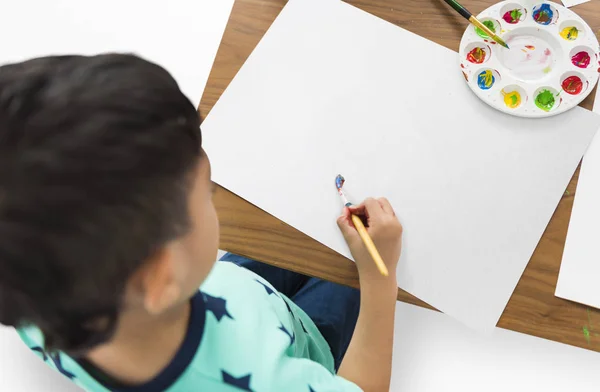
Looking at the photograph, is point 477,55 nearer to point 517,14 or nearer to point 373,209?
point 517,14

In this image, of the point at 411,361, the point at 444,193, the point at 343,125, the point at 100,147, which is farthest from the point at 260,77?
the point at 411,361

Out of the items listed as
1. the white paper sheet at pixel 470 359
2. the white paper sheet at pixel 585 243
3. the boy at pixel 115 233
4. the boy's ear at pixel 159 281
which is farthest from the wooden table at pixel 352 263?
the white paper sheet at pixel 470 359

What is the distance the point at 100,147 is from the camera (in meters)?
0.32

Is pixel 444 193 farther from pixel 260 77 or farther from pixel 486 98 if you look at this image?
pixel 260 77

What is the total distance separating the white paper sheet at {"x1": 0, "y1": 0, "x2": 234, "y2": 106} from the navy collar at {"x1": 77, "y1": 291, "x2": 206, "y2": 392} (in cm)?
67

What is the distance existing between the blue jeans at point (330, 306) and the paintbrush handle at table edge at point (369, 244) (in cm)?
20

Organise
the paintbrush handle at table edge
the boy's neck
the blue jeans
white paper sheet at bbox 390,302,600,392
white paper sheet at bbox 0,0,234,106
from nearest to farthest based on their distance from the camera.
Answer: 1. the boy's neck
2. the paintbrush handle at table edge
3. the blue jeans
4. white paper sheet at bbox 390,302,600,392
5. white paper sheet at bbox 0,0,234,106

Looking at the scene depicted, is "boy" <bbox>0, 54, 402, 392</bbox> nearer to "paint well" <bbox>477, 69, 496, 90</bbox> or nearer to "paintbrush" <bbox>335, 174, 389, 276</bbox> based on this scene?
"paintbrush" <bbox>335, 174, 389, 276</bbox>

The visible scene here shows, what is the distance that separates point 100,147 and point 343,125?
0.37m

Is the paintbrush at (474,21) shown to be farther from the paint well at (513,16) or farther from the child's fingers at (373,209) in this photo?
the child's fingers at (373,209)

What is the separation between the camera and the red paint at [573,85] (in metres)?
0.62

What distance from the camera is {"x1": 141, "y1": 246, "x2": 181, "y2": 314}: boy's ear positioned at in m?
0.37

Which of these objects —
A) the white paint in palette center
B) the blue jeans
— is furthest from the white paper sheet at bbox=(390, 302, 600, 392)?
the white paint in palette center

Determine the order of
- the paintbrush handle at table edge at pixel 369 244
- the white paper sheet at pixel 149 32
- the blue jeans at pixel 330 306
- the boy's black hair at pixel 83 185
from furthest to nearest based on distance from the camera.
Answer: the white paper sheet at pixel 149 32 → the blue jeans at pixel 330 306 → the paintbrush handle at table edge at pixel 369 244 → the boy's black hair at pixel 83 185
